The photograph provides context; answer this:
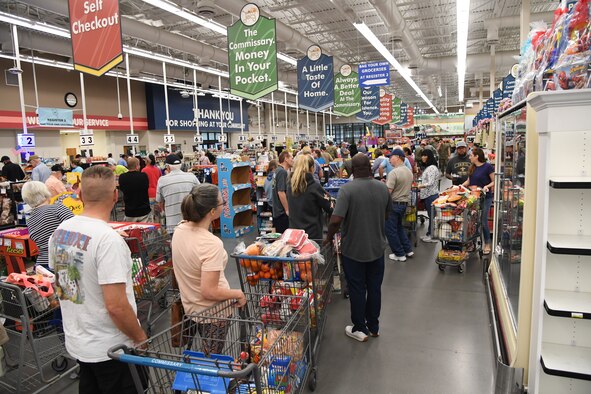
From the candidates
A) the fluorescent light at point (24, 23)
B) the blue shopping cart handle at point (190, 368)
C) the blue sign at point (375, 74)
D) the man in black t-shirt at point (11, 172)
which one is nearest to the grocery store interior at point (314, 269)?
the blue shopping cart handle at point (190, 368)

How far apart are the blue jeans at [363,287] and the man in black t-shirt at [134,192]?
166 inches

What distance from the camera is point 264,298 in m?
2.99

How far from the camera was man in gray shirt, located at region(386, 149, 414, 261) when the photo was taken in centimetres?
594

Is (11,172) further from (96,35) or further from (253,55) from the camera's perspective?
(253,55)

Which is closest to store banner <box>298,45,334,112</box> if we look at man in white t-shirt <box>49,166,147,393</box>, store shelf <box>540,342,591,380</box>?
store shelf <box>540,342,591,380</box>

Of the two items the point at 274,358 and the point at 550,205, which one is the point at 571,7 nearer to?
the point at 550,205

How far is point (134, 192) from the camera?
6609 millimetres

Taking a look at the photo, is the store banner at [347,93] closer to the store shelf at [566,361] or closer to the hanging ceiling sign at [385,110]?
the hanging ceiling sign at [385,110]

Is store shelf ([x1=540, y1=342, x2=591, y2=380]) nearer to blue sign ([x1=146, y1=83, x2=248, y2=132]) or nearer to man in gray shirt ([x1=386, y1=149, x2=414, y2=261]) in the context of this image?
man in gray shirt ([x1=386, y1=149, x2=414, y2=261])

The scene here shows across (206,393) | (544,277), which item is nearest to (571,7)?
(544,277)

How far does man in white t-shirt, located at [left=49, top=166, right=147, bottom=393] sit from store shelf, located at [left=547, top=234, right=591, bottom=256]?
235 centimetres

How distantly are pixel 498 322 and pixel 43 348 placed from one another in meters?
4.21

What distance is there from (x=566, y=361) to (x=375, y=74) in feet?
35.5

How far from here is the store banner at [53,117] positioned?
46.4ft
